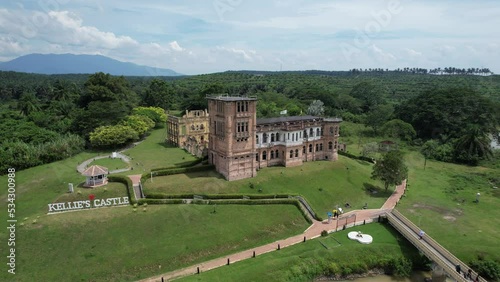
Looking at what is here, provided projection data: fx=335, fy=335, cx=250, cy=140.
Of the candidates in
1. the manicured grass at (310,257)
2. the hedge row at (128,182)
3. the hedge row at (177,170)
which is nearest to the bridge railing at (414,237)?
the manicured grass at (310,257)

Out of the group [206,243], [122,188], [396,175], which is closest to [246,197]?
[206,243]

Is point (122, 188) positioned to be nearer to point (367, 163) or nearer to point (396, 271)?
point (396, 271)

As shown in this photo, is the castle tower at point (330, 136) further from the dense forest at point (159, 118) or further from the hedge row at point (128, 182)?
the hedge row at point (128, 182)

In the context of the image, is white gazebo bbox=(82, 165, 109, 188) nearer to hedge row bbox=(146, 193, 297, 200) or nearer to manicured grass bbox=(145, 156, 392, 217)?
manicured grass bbox=(145, 156, 392, 217)

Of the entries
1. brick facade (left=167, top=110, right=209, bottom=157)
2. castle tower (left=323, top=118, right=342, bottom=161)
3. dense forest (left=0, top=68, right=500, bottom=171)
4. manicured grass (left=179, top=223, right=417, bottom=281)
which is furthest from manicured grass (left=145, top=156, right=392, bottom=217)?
dense forest (left=0, top=68, right=500, bottom=171)

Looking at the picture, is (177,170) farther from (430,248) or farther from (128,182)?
(430,248)

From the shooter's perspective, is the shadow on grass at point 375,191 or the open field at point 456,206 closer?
the open field at point 456,206
